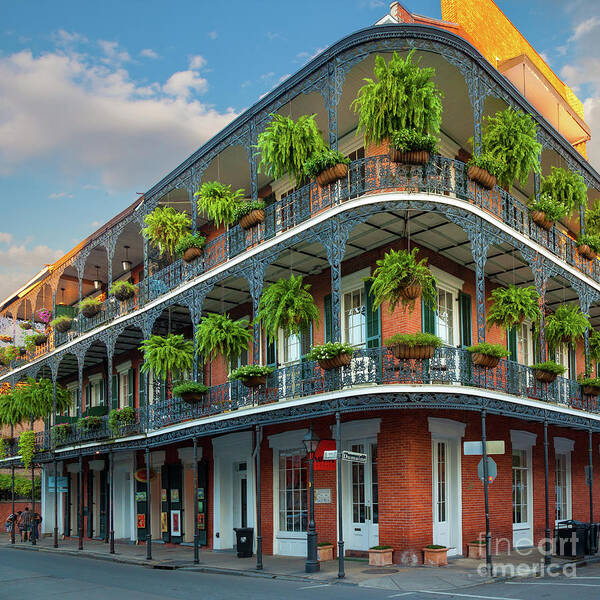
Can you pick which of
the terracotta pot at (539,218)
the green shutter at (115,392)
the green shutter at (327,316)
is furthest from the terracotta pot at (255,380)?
the green shutter at (115,392)

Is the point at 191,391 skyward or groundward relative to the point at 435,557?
skyward

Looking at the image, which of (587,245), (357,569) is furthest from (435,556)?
Answer: (587,245)

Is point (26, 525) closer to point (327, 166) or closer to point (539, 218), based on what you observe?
point (327, 166)

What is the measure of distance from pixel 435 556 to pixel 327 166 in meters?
8.03

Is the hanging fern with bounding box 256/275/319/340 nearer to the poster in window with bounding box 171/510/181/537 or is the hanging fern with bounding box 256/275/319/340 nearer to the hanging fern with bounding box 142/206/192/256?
the hanging fern with bounding box 142/206/192/256

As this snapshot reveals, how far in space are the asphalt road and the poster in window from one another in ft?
17.1

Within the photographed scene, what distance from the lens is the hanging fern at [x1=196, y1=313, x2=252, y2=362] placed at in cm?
1692

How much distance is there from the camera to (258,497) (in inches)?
588

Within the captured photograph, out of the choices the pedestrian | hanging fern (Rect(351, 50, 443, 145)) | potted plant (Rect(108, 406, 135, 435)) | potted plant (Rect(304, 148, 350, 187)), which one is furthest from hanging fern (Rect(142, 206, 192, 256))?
the pedestrian

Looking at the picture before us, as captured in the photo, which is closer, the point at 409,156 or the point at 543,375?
the point at 409,156

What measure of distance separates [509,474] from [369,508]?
423 cm

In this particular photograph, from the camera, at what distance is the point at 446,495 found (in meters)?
15.7

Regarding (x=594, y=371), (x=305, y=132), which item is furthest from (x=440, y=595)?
(x=594, y=371)

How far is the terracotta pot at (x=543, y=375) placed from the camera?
1602 cm
